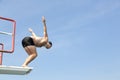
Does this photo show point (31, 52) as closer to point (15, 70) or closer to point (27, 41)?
point (27, 41)

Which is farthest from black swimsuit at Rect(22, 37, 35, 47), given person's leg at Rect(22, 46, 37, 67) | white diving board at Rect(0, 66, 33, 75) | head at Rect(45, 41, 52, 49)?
white diving board at Rect(0, 66, 33, 75)

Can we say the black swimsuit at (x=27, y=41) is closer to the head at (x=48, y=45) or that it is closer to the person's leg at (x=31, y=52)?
the person's leg at (x=31, y=52)

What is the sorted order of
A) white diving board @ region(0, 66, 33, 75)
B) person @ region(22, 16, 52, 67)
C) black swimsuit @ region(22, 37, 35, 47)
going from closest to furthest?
white diving board @ region(0, 66, 33, 75) < person @ region(22, 16, 52, 67) < black swimsuit @ region(22, 37, 35, 47)

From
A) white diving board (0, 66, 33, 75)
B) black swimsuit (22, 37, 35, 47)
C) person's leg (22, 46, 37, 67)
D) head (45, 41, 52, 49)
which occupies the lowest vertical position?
white diving board (0, 66, 33, 75)

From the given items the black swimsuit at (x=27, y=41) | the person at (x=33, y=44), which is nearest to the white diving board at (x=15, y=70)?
the person at (x=33, y=44)

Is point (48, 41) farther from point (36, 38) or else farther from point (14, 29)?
Result: point (14, 29)

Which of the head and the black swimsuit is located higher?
the black swimsuit

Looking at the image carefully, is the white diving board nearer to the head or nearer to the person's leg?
the person's leg

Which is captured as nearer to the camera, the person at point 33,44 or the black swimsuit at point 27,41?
the person at point 33,44

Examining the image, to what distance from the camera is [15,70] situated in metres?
11.9

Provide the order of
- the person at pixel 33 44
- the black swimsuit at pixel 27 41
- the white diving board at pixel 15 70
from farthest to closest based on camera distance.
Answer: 1. the black swimsuit at pixel 27 41
2. the person at pixel 33 44
3. the white diving board at pixel 15 70

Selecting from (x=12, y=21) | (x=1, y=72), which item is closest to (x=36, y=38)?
(x=12, y=21)

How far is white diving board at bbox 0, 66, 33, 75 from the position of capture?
11727 mm

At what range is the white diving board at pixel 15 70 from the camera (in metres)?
11.7
